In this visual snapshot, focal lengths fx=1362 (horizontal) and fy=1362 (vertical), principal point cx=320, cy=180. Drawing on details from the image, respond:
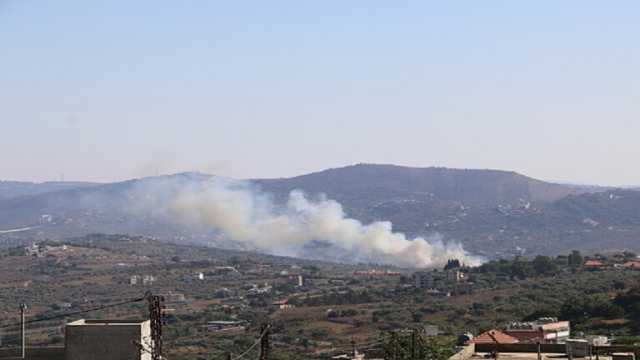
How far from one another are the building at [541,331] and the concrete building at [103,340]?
97.6ft

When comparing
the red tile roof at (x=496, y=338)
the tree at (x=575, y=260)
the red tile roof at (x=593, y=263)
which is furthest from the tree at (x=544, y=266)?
the red tile roof at (x=496, y=338)

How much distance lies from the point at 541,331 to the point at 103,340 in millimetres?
35461

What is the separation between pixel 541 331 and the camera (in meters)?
65.9

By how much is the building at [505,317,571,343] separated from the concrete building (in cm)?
2974

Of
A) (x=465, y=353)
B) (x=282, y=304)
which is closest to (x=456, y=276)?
(x=282, y=304)

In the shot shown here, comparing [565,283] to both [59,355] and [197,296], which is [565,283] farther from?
[59,355]

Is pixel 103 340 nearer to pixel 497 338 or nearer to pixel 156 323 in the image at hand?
pixel 156 323

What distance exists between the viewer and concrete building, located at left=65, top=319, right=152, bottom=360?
34250mm

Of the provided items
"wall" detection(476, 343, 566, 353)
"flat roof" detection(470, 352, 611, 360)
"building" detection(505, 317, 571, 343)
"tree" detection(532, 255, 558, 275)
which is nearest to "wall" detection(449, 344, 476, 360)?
"flat roof" detection(470, 352, 611, 360)

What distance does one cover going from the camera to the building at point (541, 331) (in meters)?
63.3

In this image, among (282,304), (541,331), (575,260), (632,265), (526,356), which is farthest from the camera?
(575,260)

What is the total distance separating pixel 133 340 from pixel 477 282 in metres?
109

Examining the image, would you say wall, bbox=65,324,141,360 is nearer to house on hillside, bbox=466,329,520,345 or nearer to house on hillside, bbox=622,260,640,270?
house on hillside, bbox=466,329,520,345

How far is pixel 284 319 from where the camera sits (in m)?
117
